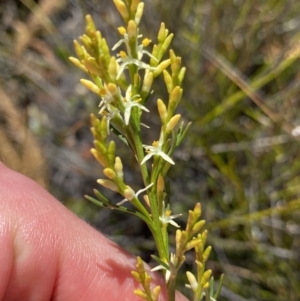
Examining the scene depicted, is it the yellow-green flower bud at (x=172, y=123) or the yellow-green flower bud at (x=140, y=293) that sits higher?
the yellow-green flower bud at (x=172, y=123)

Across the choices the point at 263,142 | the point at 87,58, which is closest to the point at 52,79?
the point at 263,142

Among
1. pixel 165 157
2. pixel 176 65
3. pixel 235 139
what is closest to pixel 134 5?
→ pixel 176 65

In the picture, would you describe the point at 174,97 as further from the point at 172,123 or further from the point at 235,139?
the point at 235,139

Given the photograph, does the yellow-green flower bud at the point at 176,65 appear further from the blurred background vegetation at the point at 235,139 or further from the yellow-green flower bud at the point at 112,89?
the blurred background vegetation at the point at 235,139

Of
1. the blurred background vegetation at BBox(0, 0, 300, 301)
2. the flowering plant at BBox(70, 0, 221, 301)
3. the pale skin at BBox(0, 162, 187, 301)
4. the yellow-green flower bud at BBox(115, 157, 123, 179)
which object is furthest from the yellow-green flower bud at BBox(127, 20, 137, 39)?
the blurred background vegetation at BBox(0, 0, 300, 301)

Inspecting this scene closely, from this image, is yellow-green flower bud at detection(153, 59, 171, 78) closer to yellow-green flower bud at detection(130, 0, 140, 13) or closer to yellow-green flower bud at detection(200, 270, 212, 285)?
yellow-green flower bud at detection(130, 0, 140, 13)

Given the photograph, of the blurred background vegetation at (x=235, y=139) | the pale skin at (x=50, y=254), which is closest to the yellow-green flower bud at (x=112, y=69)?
the pale skin at (x=50, y=254)

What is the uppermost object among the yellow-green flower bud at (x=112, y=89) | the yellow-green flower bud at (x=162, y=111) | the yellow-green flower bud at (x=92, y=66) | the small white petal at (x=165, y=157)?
the yellow-green flower bud at (x=162, y=111)
